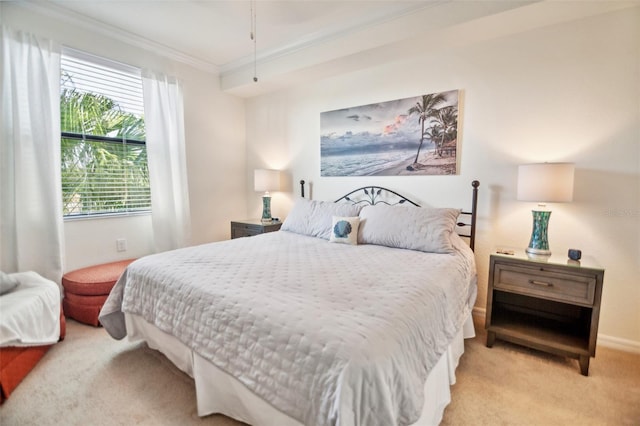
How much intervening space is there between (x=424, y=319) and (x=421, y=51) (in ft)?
7.59

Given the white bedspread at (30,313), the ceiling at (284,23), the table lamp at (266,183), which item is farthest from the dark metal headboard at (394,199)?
the white bedspread at (30,313)

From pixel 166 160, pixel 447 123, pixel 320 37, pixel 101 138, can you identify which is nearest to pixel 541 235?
pixel 447 123

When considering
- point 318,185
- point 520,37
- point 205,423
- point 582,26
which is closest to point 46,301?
point 205,423

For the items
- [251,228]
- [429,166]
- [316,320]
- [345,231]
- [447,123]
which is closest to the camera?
[316,320]

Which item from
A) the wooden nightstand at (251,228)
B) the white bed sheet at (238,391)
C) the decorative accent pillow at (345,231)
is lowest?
the white bed sheet at (238,391)

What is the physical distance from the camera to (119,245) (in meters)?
3.07

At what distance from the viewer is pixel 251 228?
11.5ft

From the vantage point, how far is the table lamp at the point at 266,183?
3.62 m

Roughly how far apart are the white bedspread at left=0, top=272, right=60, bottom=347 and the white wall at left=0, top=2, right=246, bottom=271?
0.84 metres

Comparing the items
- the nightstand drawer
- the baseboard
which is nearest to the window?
the nightstand drawer

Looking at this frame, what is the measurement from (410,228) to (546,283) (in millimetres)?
934

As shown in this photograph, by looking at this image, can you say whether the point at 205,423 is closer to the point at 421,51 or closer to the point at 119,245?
the point at 119,245

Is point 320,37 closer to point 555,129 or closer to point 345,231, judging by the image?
point 345,231

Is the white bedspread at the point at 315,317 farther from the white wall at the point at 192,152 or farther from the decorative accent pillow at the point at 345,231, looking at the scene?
the white wall at the point at 192,152
